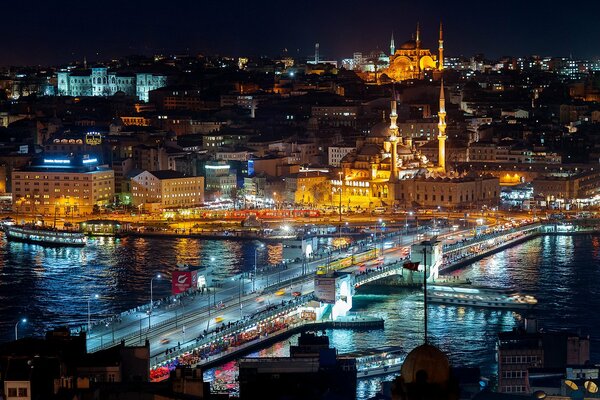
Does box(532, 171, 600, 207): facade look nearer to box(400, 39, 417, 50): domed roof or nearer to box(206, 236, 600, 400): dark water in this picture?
box(206, 236, 600, 400): dark water

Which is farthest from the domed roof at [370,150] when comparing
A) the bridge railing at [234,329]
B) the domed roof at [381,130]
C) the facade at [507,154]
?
the bridge railing at [234,329]

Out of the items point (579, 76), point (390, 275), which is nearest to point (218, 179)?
point (390, 275)

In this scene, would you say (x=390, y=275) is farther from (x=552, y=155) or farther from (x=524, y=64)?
(x=524, y=64)

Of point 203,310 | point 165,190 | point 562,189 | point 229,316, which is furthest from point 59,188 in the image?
point 229,316

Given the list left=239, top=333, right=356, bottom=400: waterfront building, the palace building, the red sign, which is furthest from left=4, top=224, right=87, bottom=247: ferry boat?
left=239, top=333, right=356, bottom=400: waterfront building

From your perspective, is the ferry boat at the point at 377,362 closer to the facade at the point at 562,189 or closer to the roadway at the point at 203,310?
the roadway at the point at 203,310

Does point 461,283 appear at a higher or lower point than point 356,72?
lower
